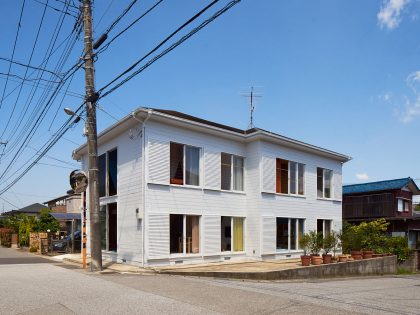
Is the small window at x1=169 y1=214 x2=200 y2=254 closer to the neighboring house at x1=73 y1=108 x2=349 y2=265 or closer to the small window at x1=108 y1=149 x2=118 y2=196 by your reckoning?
the neighboring house at x1=73 y1=108 x2=349 y2=265

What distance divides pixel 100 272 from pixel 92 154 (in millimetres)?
4141

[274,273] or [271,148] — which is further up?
[271,148]

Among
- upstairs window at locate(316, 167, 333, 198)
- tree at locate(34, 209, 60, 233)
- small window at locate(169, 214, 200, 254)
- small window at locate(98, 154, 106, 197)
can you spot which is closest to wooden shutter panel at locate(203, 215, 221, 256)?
small window at locate(169, 214, 200, 254)

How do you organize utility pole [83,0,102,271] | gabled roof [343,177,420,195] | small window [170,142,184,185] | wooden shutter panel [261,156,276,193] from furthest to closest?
gabled roof [343,177,420,195]
wooden shutter panel [261,156,276,193]
small window [170,142,184,185]
utility pole [83,0,102,271]

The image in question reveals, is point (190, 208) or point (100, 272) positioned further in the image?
point (190, 208)

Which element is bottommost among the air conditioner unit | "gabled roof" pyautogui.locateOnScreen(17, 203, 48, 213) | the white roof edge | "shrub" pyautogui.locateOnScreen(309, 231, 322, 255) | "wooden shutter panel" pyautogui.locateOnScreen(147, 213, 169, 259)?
"gabled roof" pyautogui.locateOnScreen(17, 203, 48, 213)

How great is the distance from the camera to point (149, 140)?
54.7 ft

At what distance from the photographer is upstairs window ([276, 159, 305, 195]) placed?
21922 mm

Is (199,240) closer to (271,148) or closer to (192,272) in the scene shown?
(192,272)

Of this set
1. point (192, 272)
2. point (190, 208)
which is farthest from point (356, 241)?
point (192, 272)

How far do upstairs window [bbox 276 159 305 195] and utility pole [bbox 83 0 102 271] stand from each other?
32.9 feet

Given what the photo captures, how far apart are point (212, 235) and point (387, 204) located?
26.5 metres

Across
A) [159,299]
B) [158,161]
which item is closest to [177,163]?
[158,161]

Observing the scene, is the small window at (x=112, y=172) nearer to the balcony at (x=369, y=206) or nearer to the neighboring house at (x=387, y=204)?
the neighboring house at (x=387, y=204)
